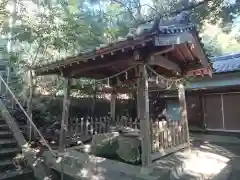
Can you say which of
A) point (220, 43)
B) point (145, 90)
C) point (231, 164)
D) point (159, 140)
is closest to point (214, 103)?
point (231, 164)

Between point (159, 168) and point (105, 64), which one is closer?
point (159, 168)

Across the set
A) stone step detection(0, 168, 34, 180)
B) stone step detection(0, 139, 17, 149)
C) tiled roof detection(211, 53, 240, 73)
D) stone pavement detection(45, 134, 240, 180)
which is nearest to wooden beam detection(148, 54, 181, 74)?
stone pavement detection(45, 134, 240, 180)

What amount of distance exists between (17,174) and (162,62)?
401 centimetres

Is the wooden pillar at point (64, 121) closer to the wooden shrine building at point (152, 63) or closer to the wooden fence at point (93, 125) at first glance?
the wooden shrine building at point (152, 63)

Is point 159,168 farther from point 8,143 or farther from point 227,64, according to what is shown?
point 227,64

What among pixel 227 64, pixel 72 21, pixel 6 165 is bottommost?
pixel 6 165

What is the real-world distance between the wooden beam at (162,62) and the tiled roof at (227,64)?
601cm

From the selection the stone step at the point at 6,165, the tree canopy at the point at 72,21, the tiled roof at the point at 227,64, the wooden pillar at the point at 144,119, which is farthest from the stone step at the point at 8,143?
the tiled roof at the point at 227,64

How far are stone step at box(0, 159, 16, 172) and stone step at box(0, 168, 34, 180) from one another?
0.38 feet

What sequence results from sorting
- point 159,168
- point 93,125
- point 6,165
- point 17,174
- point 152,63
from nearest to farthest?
point 159,168, point 152,63, point 17,174, point 6,165, point 93,125

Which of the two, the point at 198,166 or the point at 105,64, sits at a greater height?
the point at 105,64

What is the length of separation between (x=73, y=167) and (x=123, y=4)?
9.94m

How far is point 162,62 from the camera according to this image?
5273 mm

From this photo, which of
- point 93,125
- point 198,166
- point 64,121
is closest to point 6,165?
point 64,121
